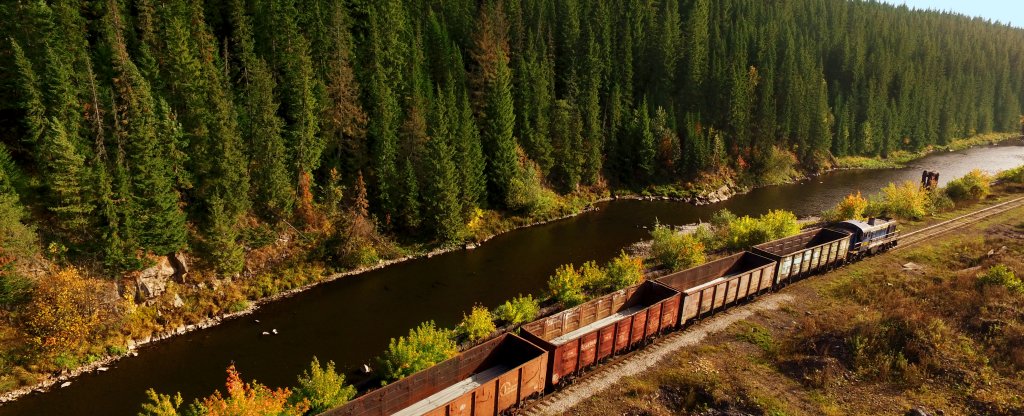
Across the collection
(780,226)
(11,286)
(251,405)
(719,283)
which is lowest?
(11,286)

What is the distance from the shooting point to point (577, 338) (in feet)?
76.1

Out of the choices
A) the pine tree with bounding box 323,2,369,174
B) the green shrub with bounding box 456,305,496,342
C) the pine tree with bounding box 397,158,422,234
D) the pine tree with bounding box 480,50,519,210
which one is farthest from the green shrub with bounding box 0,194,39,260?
the pine tree with bounding box 480,50,519,210

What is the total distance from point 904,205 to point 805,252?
82.0 feet

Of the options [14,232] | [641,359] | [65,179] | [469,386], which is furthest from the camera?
[65,179]

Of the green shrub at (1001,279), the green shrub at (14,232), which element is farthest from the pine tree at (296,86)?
the green shrub at (1001,279)

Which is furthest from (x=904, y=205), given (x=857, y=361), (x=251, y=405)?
(x=251, y=405)

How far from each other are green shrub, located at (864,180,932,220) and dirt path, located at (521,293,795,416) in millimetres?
27289

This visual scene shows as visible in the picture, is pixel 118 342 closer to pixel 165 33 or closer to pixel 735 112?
pixel 165 33

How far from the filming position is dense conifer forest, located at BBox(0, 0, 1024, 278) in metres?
31.5

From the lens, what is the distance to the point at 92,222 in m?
30.8

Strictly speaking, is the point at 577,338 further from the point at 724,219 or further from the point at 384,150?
the point at 724,219

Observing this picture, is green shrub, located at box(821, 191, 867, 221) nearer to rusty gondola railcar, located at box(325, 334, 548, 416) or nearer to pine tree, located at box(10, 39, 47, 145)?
rusty gondola railcar, located at box(325, 334, 548, 416)

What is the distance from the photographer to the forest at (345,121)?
102 ft

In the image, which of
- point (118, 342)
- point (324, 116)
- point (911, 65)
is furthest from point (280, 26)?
point (911, 65)
